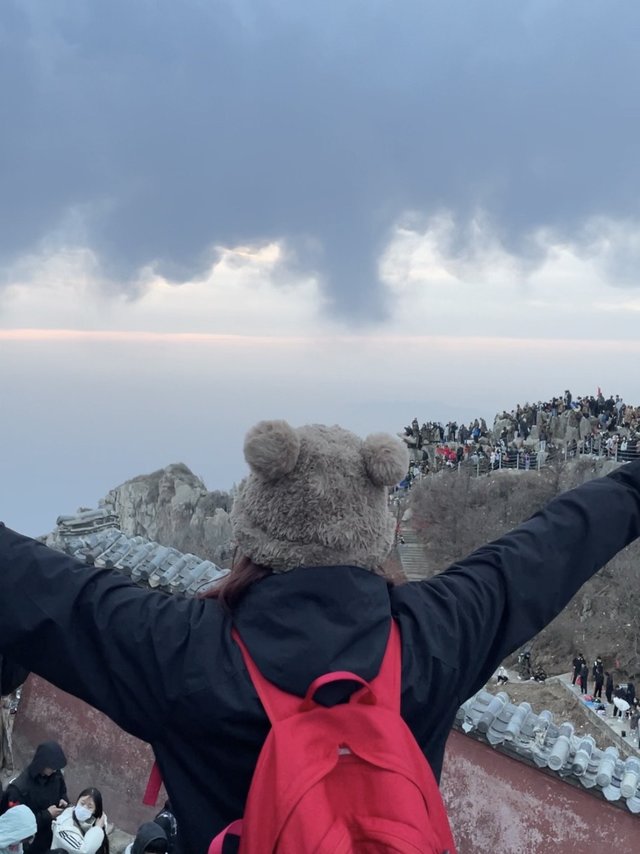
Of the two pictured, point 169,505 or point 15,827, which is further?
point 169,505

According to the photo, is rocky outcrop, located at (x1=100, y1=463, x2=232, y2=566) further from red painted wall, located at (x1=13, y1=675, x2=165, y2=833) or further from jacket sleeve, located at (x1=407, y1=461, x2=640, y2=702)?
jacket sleeve, located at (x1=407, y1=461, x2=640, y2=702)

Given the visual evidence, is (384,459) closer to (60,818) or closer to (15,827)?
(15,827)

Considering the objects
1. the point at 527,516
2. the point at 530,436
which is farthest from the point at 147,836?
the point at 530,436

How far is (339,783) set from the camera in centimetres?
155

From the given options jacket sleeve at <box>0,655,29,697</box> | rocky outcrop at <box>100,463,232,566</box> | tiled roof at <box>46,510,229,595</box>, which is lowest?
rocky outcrop at <box>100,463,232,566</box>

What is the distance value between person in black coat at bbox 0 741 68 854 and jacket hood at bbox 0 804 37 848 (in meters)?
1.06

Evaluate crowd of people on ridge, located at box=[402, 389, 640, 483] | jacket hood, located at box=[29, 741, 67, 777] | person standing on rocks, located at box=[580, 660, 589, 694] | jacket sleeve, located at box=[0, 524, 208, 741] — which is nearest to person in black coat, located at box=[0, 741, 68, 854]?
jacket hood, located at box=[29, 741, 67, 777]

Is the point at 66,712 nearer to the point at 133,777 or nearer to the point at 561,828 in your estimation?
the point at 133,777

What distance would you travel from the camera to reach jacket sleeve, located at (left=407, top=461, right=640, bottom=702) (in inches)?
71.9

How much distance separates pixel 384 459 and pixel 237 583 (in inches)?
16.0

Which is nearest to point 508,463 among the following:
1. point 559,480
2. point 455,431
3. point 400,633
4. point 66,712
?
point 559,480

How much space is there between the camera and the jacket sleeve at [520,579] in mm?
1825

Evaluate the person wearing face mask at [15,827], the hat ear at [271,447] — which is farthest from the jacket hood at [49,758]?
the hat ear at [271,447]

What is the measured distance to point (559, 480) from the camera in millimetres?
31203
